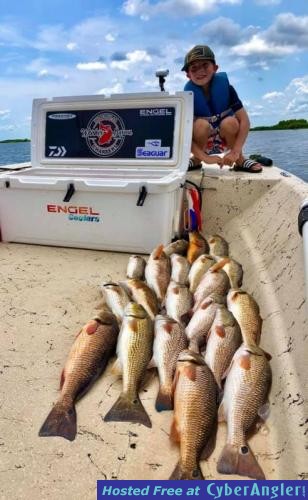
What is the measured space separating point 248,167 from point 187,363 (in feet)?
9.95

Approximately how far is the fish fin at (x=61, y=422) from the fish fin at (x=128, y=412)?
0.14 metres

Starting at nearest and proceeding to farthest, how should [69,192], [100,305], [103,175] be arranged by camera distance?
[100,305], [69,192], [103,175]

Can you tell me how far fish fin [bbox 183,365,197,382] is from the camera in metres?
1.76

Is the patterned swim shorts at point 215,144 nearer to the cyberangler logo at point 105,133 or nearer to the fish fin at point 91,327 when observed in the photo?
the cyberangler logo at point 105,133

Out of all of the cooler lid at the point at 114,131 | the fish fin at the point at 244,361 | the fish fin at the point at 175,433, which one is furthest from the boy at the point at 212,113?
the fish fin at the point at 175,433

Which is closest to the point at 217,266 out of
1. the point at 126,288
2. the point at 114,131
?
the point at 126,288

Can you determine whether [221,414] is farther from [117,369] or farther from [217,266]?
[217,266]

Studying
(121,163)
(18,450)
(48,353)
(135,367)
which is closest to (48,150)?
(121,163)

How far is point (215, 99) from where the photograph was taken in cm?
458

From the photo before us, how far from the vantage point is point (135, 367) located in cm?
195

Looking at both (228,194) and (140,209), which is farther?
(228,194)

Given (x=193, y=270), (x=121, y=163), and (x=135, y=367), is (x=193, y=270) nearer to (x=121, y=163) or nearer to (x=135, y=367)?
(x=135, y=367)

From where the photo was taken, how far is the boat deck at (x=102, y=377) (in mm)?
1488

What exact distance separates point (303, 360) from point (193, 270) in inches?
55.1
